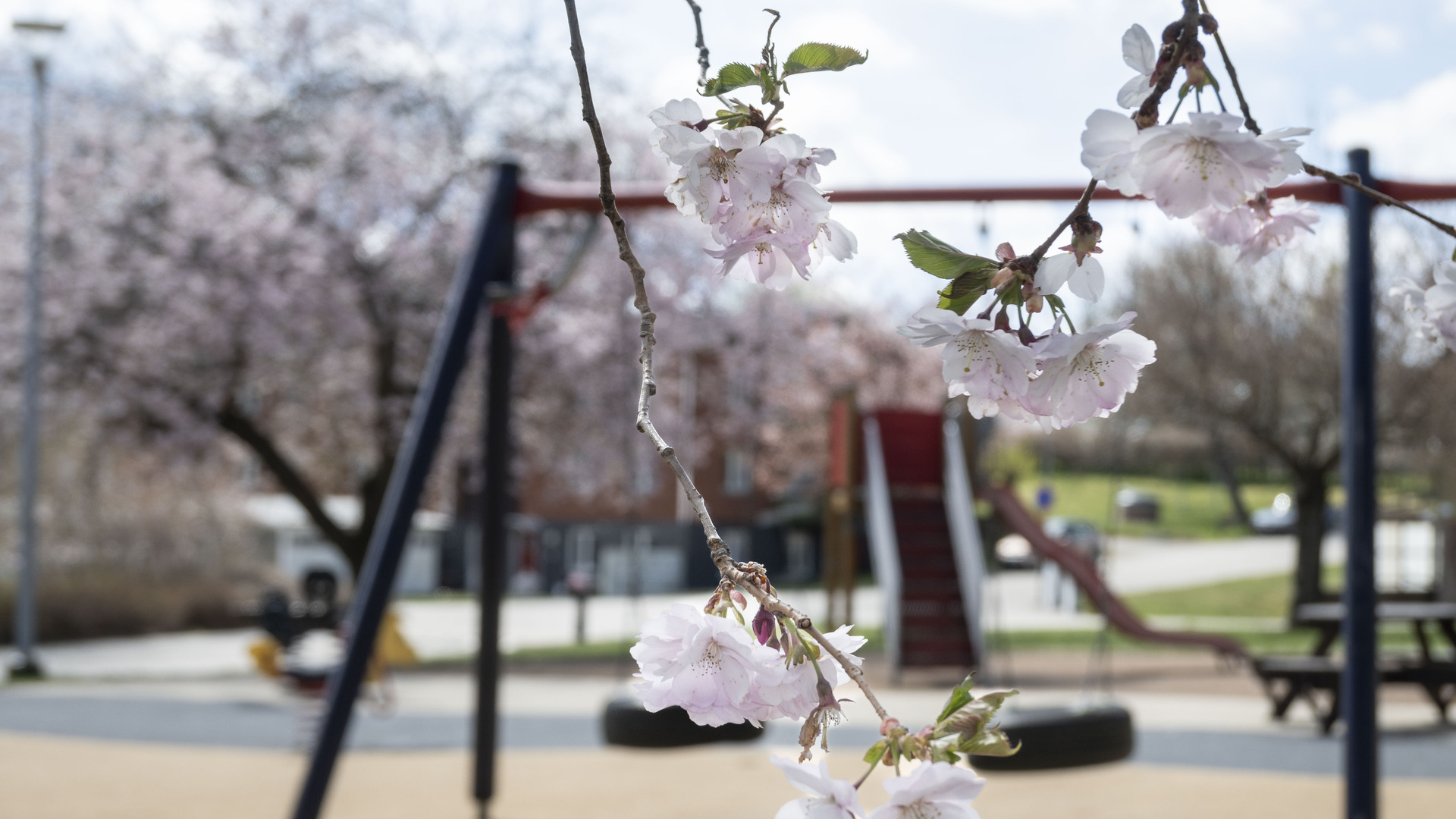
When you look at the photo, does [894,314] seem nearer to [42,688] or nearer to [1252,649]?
[1252,649]

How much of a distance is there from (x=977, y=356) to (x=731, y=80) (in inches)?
7.3

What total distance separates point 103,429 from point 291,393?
1.89m

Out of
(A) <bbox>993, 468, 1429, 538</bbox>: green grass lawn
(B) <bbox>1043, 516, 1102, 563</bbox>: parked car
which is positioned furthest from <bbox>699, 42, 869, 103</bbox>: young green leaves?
(A) <bbox>993, 468, 1429, 538</bbox>: green grass lawn

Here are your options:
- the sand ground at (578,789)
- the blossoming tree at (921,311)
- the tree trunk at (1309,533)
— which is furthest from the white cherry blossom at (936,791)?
the tree trunk at (1309,533)

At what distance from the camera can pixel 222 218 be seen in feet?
40.7

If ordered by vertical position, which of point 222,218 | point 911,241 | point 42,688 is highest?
point 222,218

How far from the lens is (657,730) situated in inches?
144

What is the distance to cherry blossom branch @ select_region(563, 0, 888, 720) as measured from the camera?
492mm

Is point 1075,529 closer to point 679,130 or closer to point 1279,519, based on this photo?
point 1279,519

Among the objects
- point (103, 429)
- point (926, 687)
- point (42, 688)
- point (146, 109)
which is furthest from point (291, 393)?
point (926, 687)

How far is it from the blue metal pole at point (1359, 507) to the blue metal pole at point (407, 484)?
2.37 metres

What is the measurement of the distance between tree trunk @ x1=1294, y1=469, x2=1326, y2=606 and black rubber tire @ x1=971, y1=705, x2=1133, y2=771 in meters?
14.9

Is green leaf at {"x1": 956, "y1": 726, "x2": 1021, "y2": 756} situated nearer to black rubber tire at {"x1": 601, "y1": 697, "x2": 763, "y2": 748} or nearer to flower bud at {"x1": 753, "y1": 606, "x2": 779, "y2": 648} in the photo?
flower bud at {"x1": 753, "y1": 606, "x2": 779, "y2": 648}

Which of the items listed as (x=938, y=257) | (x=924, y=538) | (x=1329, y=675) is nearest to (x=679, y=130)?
(x=938, y=257)
